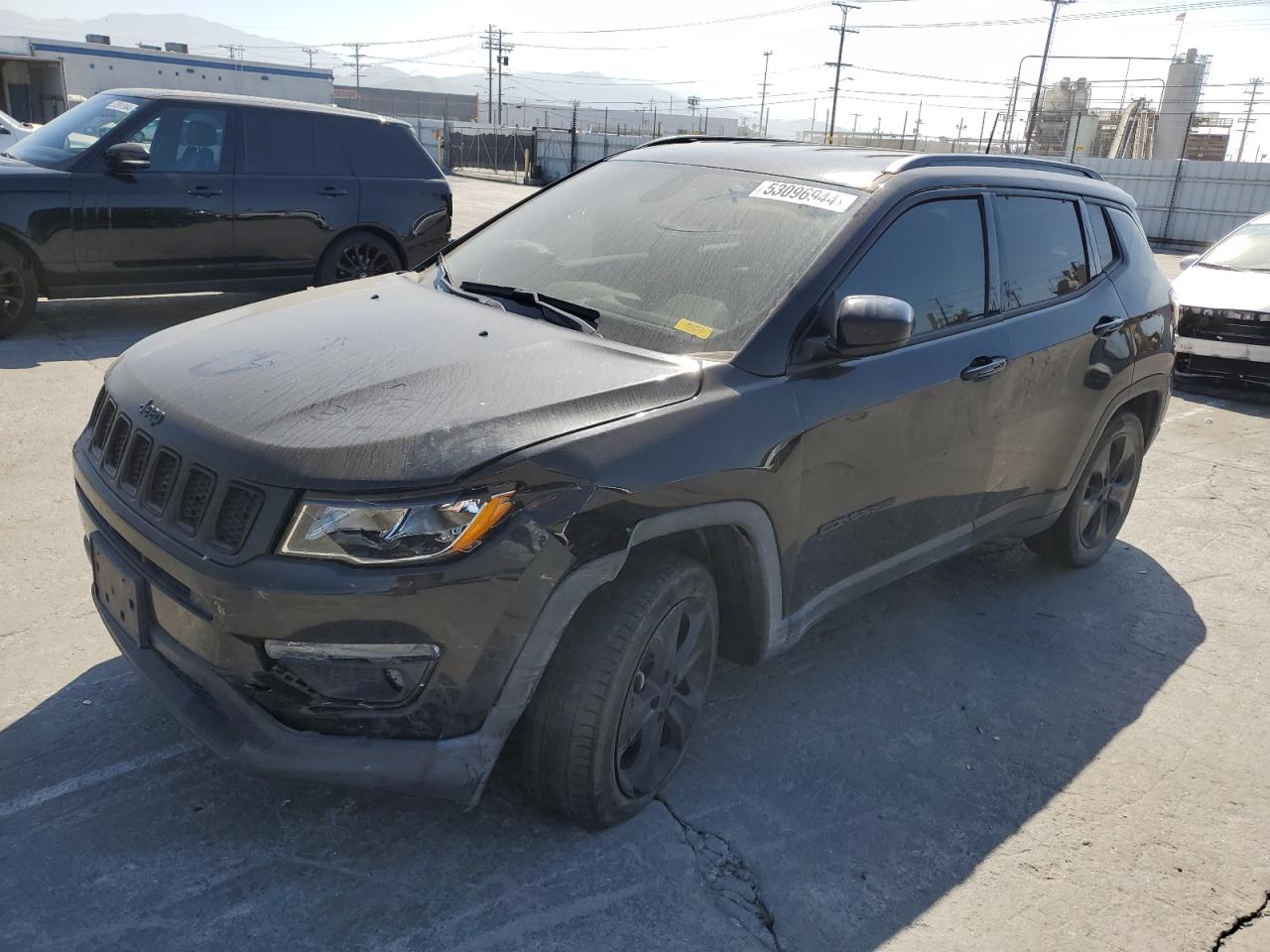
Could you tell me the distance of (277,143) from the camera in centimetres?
841

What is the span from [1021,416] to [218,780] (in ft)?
10.1

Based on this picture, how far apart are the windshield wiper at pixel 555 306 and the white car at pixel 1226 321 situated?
25.4ft

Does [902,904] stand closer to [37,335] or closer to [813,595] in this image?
[813,595]

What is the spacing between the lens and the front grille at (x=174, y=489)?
7.47 feet

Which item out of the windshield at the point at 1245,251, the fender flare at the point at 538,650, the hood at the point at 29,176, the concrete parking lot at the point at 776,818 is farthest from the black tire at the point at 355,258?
the windshield at the point at 1245,251

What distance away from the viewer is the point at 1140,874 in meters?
2.84

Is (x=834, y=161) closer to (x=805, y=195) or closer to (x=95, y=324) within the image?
(x=805, y=195)

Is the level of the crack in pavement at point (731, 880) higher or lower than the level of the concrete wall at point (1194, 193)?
lower

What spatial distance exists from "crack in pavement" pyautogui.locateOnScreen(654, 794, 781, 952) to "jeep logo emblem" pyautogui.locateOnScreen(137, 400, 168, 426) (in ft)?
5.72

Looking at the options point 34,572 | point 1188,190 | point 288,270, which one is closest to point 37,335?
point 288,270

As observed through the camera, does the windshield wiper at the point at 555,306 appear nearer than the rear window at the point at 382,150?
Yes

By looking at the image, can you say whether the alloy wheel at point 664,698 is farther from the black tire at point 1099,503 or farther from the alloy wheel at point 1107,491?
the alloy wheel at point 1107,491

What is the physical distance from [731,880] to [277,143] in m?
7.63

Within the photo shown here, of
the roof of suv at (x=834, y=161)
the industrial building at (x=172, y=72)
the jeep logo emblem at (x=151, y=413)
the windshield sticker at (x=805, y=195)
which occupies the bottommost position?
the jeep logo emblem at (x=151, y=413)
